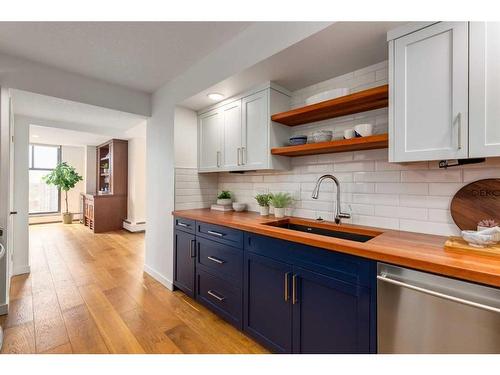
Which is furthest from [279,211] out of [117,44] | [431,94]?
[117,44]

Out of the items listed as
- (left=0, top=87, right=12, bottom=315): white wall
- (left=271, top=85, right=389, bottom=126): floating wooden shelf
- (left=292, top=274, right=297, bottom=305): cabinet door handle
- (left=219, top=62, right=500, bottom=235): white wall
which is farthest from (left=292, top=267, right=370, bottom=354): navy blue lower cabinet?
(left=0, top=87, right=12, bottom=315): white wall

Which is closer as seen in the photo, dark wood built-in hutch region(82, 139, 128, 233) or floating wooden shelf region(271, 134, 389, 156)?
floating wooden shelf region(271, 134, 389, 156)

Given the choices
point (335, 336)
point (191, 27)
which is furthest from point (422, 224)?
point (191, 27)

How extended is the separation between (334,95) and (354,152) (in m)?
0.48

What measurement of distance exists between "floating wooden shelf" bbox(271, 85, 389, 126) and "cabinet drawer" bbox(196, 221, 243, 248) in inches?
42.2

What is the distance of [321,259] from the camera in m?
1.42

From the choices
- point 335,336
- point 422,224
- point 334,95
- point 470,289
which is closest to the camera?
point 470,289

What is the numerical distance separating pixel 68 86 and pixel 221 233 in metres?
2.39

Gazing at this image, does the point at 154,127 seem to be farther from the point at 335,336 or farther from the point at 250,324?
the point at 335,336

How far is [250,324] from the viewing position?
1.88 metres

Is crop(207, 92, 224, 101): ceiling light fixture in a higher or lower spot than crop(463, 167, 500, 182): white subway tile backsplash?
higher

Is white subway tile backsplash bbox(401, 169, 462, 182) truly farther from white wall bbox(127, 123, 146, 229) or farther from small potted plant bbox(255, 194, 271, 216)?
white wall bbox(127, 123, 146, 229)

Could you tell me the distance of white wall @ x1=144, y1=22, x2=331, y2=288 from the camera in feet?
5.75
